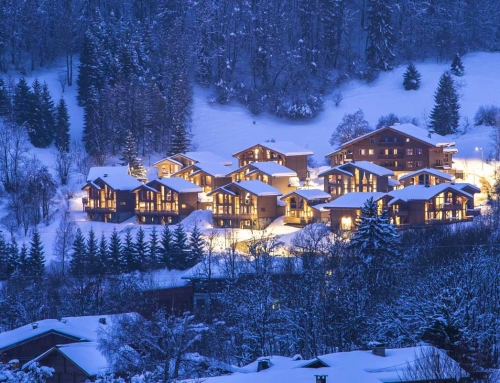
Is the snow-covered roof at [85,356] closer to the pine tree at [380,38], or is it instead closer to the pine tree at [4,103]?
the pine tree at [4,103]

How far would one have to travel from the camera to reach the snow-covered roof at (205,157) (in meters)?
64.8

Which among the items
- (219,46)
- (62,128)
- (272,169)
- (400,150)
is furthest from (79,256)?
(219,46)

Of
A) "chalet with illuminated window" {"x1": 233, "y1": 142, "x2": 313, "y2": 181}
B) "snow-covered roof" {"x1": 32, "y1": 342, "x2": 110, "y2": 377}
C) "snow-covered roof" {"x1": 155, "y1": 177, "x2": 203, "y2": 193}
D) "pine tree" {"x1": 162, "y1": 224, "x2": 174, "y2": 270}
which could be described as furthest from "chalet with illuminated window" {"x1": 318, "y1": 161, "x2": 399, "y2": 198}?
"snow-covered roof" {"x1": 32, "y1": 342, "x2": 110, "y2": 377}

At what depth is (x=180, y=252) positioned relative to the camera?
2002 inches

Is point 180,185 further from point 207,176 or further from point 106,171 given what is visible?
point 106,171

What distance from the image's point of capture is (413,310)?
33156 mm

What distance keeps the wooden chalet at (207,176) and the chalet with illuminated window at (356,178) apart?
253 inches

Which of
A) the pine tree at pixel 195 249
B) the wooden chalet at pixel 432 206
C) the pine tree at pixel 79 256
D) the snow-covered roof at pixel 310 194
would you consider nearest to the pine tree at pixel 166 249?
the pine tree at pixel 195 249

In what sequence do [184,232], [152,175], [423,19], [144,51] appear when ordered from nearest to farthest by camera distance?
[184,232]
[152,175]
[144,51]
[423,19]

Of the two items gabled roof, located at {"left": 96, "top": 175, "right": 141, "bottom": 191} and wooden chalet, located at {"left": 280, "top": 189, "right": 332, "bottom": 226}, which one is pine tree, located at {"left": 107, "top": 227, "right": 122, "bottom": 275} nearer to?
gabled roof, located at {"left": 96, "top": 175, "right": 141, "bottom": 191}

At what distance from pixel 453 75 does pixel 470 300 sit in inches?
1987

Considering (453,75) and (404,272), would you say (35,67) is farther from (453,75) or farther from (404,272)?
(404,272)

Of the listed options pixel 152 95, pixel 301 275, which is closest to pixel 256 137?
pixel 152 95

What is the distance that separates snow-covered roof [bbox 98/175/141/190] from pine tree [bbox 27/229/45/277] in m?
8.49
